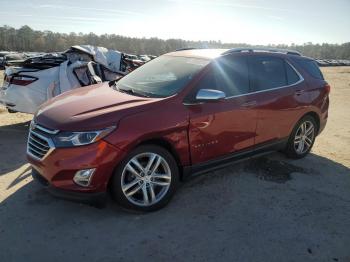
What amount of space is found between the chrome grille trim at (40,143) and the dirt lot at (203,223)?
0.69 m

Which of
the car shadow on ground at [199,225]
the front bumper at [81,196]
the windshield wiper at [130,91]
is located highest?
the windshield wiper at [130,91]

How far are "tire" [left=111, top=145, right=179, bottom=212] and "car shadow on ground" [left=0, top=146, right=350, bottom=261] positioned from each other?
148 millimetres

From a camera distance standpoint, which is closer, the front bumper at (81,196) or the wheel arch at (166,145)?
the front bumper at (81,196)

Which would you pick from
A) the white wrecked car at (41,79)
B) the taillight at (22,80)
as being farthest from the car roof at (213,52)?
the taillight at (22,80)

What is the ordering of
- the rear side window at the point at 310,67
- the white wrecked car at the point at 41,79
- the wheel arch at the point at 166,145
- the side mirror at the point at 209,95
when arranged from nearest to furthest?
the wheel arch at the point at 166,145
the side mirror at the point at 209,95
the rear side window at the point at 310,67
the white wrecked car at the point at 41,79

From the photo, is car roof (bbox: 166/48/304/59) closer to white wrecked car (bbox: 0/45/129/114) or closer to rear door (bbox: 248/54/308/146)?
rear door (bbox: 248/54/308/146)

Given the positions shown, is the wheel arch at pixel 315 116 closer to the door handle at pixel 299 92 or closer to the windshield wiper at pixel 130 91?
the door handle at pixel 299 92

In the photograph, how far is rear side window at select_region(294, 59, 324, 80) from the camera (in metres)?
6.06

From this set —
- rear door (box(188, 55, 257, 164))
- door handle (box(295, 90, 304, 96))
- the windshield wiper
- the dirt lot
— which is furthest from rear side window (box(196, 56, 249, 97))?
the dirt lot

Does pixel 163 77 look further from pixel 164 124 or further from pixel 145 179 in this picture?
pixel 145 179

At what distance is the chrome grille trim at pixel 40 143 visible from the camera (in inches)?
145

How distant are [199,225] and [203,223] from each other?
68 millimetres

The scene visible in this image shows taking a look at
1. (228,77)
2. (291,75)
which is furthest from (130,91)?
(291,75)

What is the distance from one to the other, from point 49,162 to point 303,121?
414 cm
